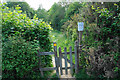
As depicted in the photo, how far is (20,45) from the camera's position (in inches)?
125

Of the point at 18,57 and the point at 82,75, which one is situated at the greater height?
the point at 18,57

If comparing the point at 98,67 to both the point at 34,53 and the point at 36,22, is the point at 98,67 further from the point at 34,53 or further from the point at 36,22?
the point at 36,22

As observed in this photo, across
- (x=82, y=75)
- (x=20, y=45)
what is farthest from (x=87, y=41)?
(x=20, y=45)

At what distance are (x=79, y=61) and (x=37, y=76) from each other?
1.55 m

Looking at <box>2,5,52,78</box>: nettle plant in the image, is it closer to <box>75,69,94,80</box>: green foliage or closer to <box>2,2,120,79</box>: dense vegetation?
<box>2,2,120,79</box>: dense vegetation

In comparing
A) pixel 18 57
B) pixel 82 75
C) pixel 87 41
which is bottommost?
pixel 82 75

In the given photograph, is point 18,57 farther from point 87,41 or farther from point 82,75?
point 87,41

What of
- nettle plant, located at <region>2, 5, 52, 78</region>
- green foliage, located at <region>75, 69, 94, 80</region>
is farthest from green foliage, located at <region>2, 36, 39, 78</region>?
green foliage, located at <region>75, 69, 94, 80</region>

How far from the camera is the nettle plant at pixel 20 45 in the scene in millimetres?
3139

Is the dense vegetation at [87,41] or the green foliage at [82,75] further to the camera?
the green foliage at [82,75]

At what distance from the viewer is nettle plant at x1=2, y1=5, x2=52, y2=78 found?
314 cm

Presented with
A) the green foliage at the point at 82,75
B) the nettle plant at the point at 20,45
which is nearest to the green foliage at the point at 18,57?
the nettle plant at the point at 20,45

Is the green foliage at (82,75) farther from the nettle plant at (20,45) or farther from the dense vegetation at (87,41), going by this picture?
the nettle plant at (20,45)

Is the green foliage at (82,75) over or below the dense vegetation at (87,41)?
below
